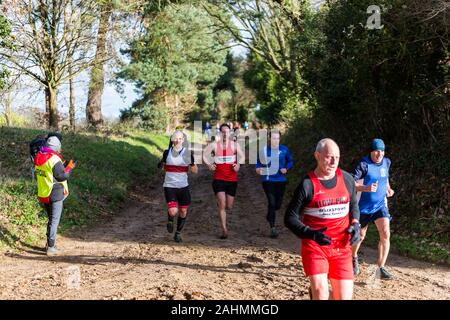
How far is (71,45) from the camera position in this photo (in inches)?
817

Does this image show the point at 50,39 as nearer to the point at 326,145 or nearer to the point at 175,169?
the point at 175,169

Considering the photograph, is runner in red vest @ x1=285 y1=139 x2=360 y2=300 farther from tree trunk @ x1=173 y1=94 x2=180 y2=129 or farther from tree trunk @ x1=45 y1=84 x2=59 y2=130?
tree trunk @ x1=173 y1=94 x2=180 y2=129

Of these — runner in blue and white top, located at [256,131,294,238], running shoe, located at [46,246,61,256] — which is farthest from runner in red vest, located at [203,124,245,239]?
running shoe, located at [46,246,61,256]

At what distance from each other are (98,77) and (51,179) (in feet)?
56.0

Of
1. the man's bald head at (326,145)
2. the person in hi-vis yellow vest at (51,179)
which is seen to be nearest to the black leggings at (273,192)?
the person in hi-vis yellow vest at (51,179)

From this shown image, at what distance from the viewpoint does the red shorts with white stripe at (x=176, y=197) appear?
384 inches

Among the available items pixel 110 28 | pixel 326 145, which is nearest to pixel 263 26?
pixel 110 28

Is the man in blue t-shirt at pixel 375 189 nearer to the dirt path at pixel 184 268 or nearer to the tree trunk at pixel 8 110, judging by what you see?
the dirt path at pixel 184 268

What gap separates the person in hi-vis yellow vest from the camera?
887 centimetres

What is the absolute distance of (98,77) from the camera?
985 inches

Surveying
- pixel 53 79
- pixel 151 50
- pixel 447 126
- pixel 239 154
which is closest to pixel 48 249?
pixel 239 154

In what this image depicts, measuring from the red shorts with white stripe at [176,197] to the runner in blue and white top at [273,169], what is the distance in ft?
5.44

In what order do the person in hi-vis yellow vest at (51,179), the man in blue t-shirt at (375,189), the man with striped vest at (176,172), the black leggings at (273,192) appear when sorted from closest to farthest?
the man in blue t-shirt at (375,189), the person in hi-vis yellow vest at (51,179), the man with striped vest at (176,172), the black leggings at (273,192)

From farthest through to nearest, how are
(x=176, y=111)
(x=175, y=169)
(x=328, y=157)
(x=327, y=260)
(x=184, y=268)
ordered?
(x=176, y=111), (x=175, y=169), (x=184, y=268), (x=327, y=260), (x=328, y=157)
